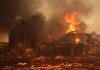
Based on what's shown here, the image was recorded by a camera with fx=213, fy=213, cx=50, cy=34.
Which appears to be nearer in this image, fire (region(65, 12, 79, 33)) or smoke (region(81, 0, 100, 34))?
fire (region(65, 12, 79, 33))

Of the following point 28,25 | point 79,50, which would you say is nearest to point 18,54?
point 28,25

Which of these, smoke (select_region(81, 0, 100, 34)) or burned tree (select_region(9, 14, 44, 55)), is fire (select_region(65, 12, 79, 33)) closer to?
smoke (select_region(81, 0, 100, 34))

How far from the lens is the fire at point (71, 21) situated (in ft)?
172

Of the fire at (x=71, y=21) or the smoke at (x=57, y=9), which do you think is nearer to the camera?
the fire at (x=71, y=21)

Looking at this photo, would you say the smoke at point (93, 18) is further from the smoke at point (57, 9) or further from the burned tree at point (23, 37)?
the burned tree at point (23, 37)

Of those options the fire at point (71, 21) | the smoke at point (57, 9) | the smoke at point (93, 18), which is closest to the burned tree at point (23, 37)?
the smoke at point (57, 9)

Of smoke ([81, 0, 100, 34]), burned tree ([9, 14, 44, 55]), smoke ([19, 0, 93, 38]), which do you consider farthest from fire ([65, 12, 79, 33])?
burned tree ([9, 14, 44, 55])

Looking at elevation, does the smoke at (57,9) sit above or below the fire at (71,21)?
above

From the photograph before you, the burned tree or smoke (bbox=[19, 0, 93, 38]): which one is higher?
smoke (bbox=[19, 0, 93, 38])

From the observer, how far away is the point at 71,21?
5384 cm

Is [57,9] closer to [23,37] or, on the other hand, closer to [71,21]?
[71,21]

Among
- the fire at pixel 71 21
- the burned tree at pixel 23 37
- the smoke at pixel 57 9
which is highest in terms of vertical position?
the smoke at pixel 57 9

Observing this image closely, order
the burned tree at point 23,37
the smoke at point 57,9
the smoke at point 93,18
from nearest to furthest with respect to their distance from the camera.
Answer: the burned tree at point 23,37 → the smoke at point 57,9 → the smoke at point 93,18

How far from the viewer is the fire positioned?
2068 inches
